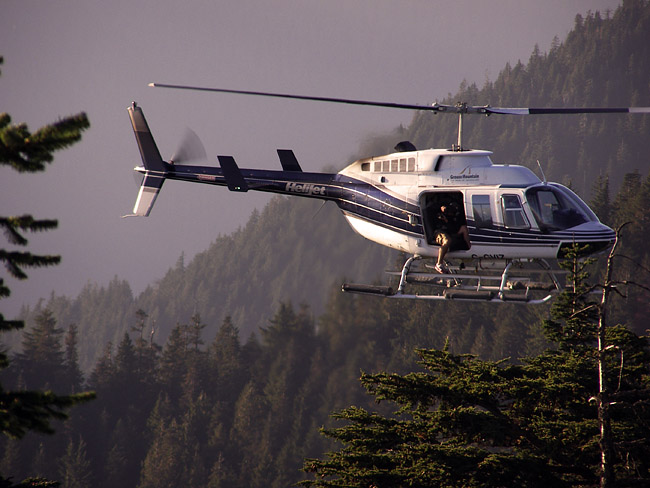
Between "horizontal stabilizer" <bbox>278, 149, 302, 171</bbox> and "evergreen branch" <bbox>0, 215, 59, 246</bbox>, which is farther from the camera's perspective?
"horizontal stabilizer" <bbox>278, 149, 302, 171</bbox>

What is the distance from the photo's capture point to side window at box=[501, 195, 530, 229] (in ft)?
66.7

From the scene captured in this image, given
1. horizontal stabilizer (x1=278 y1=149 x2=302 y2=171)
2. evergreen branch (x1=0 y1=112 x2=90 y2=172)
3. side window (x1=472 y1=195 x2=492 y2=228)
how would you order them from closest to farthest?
evergreen branch (x1=0 y1=112 x2=90 y2=172)
side window (x1=472 y1=195 x2=492 y2=228)
horizontal stabilizer (x1=278 y1=149 x2=302 y2=171)

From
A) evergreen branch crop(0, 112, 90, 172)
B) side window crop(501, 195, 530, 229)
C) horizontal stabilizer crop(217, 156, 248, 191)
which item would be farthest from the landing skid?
evergreen branch crop(0, 112, 90, 172)

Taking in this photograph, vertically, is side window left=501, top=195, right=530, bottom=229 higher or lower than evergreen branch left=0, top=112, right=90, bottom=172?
higher

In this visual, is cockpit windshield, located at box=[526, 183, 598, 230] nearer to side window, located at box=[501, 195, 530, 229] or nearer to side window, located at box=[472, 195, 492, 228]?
side window, located at box=[501, 195, 530, 229]

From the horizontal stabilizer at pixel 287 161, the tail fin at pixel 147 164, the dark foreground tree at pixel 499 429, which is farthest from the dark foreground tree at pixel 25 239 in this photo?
the tail fin at pixel 147 164

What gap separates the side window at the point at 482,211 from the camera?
20641 mm

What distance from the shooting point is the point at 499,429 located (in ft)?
78.0

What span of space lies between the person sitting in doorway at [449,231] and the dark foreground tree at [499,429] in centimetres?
307

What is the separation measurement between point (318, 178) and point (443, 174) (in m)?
4.59

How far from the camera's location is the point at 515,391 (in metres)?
24.1

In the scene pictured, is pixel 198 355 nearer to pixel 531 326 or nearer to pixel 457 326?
pixel 457 326

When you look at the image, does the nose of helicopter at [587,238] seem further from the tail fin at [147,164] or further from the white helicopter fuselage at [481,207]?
the tail fin at [147,164]

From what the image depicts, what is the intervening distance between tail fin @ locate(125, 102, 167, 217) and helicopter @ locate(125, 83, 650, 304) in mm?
3198
